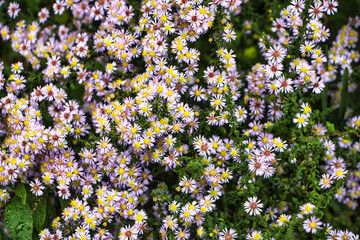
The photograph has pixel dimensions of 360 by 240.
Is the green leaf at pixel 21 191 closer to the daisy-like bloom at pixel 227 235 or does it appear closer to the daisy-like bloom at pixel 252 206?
the daisy-like bloom at pixel 227 235

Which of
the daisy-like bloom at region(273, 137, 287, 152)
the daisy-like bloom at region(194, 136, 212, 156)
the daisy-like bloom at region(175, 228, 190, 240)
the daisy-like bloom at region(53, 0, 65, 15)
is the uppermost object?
the daisy-like bloom at region(53, 0, 65, 15)

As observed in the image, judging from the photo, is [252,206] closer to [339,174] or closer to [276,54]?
[339,174]

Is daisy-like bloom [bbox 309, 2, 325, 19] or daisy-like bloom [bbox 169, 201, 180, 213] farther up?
daisy-like bloom [bbox 309, 2, 325, 19]

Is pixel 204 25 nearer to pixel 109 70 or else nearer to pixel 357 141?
pixel 109 70

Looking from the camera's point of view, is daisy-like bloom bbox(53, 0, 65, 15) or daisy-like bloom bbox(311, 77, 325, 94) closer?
daisy-like bloom bbox(311, 77, 325, 94)

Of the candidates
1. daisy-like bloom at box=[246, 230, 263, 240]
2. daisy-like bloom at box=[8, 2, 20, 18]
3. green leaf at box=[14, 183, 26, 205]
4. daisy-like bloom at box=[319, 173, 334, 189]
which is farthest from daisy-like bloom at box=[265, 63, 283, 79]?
daisy-like bloom at box=[8, 2, 20, 18]

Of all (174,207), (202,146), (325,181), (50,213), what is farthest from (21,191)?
(325,181)

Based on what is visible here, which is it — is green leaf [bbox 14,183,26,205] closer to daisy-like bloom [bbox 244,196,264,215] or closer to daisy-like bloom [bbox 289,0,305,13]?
daisy-like bloom [bbox 244,196,264,215]
